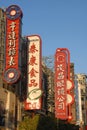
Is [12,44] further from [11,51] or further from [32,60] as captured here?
[32,60]

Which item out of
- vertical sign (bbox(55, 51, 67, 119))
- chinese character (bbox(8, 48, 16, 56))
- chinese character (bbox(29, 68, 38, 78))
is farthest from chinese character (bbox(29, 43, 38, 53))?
vertical sign (bbox(55, 51, 67, 119))

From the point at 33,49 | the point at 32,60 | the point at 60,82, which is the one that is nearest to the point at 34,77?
the point at 32,60

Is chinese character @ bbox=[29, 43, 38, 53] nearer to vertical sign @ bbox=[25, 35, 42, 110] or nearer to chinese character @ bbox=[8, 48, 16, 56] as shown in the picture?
vertical sign @ bbox=[25, 35, 42, 110]

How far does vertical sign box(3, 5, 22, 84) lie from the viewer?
45.5 meters

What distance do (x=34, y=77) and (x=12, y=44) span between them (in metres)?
5.96

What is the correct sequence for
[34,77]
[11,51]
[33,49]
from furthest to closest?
[33,49] → [34,77] → [11,51]

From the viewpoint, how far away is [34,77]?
4897 cm

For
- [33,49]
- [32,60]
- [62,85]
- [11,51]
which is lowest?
[62,85]

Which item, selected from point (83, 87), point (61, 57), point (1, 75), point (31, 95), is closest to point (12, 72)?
point (1, 75)

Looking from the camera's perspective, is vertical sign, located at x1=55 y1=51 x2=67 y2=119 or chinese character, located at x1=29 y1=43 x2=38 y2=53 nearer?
chinese character, located at x1=29 y1=43 x2=38 y2=53

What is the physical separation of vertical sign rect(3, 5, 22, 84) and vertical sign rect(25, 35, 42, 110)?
156 inches

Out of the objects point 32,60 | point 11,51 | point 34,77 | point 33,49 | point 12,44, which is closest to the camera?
point 11,51

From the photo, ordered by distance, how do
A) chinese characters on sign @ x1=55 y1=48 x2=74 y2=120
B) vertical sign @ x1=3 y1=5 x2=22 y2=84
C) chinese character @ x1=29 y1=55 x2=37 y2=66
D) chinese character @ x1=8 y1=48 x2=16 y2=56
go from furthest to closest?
chinese characters on sign @ x1=55 y1=48 x2=74 y2=120 → chinese character @ x1=29 y1=55 x2=37 y2=66 → chinese character @ x1=8 y1=48 x2=16 y2=56 → vertical sign @ x1=3 y1=5 x2=22 y2=84

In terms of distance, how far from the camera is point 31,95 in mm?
48438
